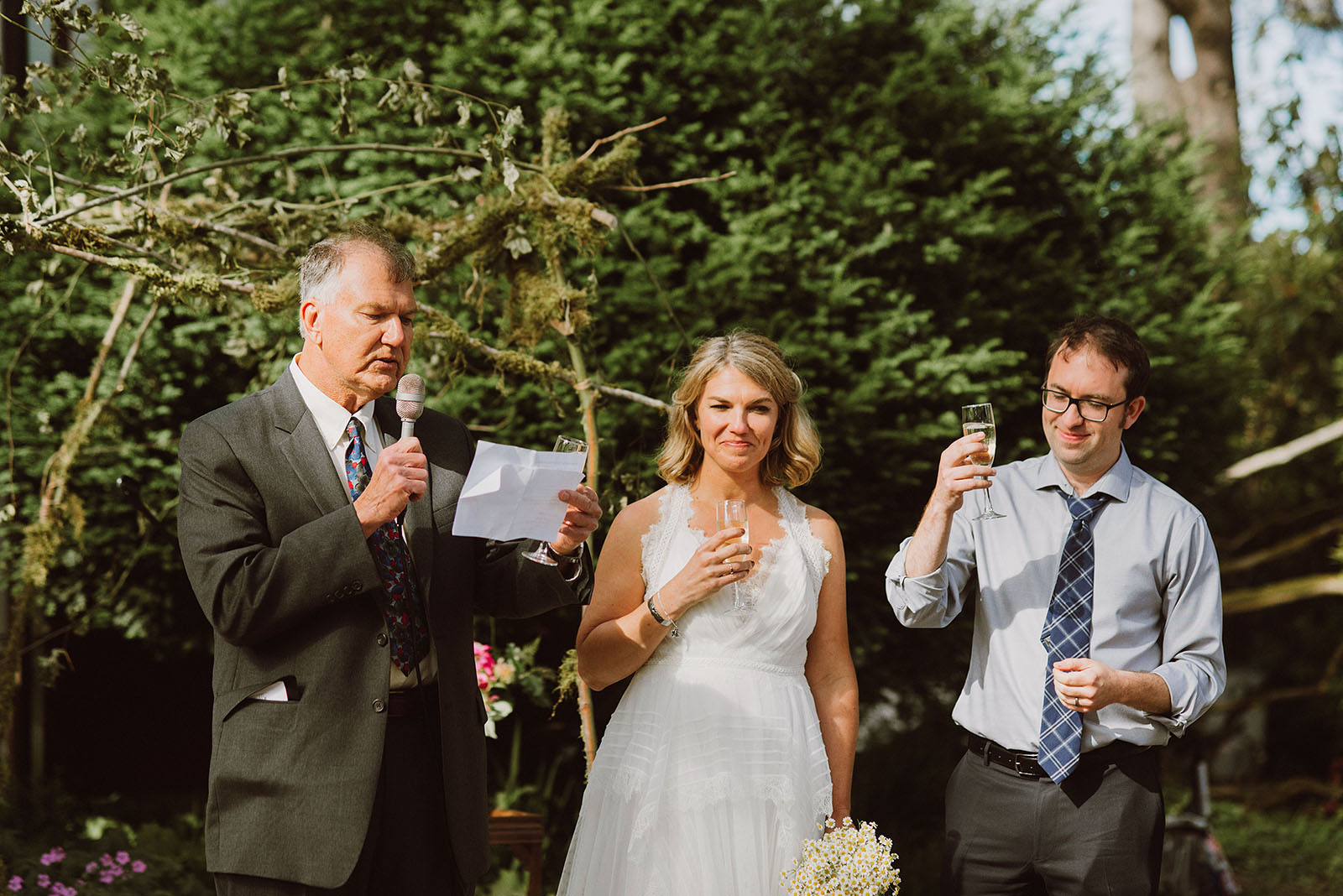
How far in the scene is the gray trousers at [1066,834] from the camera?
2957mm

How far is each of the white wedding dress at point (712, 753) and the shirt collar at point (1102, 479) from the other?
664 mm

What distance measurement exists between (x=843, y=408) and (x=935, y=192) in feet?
4.71

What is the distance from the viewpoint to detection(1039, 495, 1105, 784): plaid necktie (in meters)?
2.96

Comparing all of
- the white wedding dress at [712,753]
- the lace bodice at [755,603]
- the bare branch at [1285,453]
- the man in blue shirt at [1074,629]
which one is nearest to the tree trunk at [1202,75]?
the bare branch at [1285,453]

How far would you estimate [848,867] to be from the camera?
256 centimetres

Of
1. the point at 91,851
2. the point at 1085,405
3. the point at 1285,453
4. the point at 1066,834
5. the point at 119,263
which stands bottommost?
the point at 91,851

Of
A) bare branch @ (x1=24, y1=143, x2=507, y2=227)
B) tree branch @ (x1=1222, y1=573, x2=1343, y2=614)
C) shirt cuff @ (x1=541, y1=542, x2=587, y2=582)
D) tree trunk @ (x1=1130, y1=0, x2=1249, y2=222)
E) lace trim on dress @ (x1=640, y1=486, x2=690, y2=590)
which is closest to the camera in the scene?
shirt cuff @ (x1=541, y1=542, x2=587, y2=582)

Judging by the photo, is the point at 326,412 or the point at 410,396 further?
the point at 326,412

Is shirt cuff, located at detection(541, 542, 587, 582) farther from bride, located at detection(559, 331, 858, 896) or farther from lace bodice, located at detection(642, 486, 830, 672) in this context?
lace bodice, located at detection(642, 486, 830, 672)

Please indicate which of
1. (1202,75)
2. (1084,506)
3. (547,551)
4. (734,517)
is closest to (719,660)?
(734,517)

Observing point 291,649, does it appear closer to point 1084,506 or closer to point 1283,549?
point 1084,506

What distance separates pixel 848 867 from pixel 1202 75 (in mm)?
11636

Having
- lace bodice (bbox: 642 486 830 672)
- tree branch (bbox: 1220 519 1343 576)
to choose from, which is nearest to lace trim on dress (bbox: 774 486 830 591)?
lace bodice (bbox: 642 486 830 672)

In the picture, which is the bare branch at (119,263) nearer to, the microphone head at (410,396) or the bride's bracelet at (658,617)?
the microphone head at (410,396)
